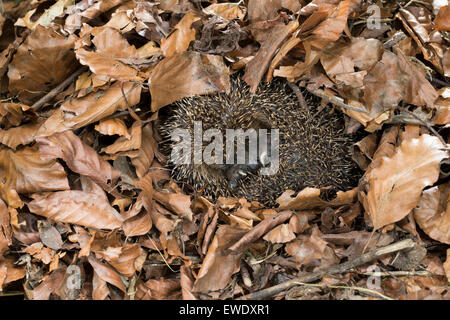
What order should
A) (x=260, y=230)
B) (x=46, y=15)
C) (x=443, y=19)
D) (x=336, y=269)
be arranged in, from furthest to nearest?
1. (x=46, y=15)
2. (x=443, y=19)
3. (x=260, y=230)
4. (x=336, y=269)

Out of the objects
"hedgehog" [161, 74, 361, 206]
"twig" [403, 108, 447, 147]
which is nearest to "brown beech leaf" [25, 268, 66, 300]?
"hedgehog" [161, 74, 361, 206]

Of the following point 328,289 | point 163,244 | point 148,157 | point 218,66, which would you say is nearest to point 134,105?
point 148,157

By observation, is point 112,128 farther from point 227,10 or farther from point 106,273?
point 227,10

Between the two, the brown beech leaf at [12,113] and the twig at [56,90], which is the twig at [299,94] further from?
the brown beech leaf at [12,113]

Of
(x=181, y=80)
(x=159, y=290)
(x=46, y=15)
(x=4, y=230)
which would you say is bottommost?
(x=159, y=290)

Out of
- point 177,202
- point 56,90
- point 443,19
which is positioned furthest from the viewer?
point 56,90

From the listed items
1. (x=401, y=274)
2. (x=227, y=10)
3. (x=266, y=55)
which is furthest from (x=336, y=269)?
(x=227, y=10)

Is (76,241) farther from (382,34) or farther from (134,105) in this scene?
(382,34)

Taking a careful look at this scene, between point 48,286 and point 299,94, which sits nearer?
point 48,286
